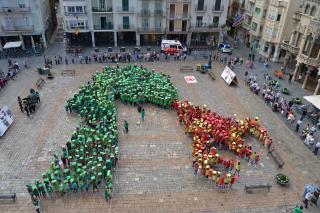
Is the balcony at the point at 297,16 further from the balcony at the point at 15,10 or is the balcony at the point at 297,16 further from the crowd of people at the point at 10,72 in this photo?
the balcony at the point at 15,10

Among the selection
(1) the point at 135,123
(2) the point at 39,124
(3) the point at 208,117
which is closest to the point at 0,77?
(2) the point at 39,124

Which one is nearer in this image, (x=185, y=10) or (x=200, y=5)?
(x=200, y=5)

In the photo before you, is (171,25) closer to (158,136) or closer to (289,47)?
(289,47)

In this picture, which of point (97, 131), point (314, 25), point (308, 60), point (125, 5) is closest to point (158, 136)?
point (97, 131)

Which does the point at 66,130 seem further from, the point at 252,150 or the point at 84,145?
the point at 252,150

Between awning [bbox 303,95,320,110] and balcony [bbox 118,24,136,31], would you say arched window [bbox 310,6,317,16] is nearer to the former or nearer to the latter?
awning [bbox 303,95,320,110]

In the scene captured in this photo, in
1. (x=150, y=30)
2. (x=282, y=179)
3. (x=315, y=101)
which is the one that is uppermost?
(x=150, y=30)

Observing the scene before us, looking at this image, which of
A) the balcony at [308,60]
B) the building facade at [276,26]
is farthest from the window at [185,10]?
the balcony at [308,60]
